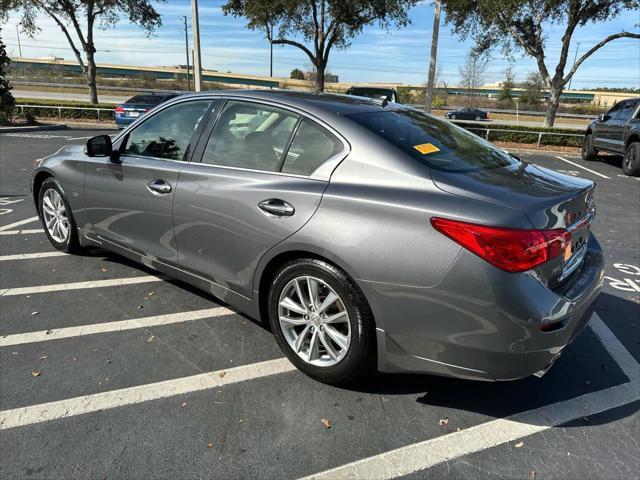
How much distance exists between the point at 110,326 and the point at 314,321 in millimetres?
1645

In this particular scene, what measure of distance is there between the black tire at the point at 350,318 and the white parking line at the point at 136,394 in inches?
12.1

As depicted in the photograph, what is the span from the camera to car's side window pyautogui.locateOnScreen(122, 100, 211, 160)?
11.3 ft

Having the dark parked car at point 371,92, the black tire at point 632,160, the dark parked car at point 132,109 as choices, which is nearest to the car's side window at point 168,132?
the black tire at point 632,160

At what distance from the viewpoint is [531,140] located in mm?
18891

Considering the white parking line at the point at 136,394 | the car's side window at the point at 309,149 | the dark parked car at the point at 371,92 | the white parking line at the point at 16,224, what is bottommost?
the white parking line at the point at 136,394

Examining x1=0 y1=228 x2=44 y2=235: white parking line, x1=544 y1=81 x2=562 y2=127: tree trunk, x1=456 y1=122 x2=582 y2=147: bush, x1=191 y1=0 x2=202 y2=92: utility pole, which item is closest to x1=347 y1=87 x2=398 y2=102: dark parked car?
x1=456 y1=122 x2=582 y2=147: bush

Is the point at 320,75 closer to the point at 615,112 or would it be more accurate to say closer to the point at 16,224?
the point at 615,112

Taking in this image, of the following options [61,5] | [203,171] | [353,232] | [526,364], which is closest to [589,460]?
[526,364]

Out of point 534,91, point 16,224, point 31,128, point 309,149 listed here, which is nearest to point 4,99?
point 31,128

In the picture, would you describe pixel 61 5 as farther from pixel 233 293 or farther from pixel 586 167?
pixel 233 293

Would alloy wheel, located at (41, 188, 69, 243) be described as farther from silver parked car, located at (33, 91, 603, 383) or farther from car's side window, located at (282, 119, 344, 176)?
car's side window, located at (282, 119, 344, 176)

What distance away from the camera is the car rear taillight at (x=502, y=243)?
83.7 inches

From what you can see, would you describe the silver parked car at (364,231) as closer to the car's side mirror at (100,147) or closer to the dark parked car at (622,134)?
the car's side mirror at (100,147)

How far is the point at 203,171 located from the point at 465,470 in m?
2.36
